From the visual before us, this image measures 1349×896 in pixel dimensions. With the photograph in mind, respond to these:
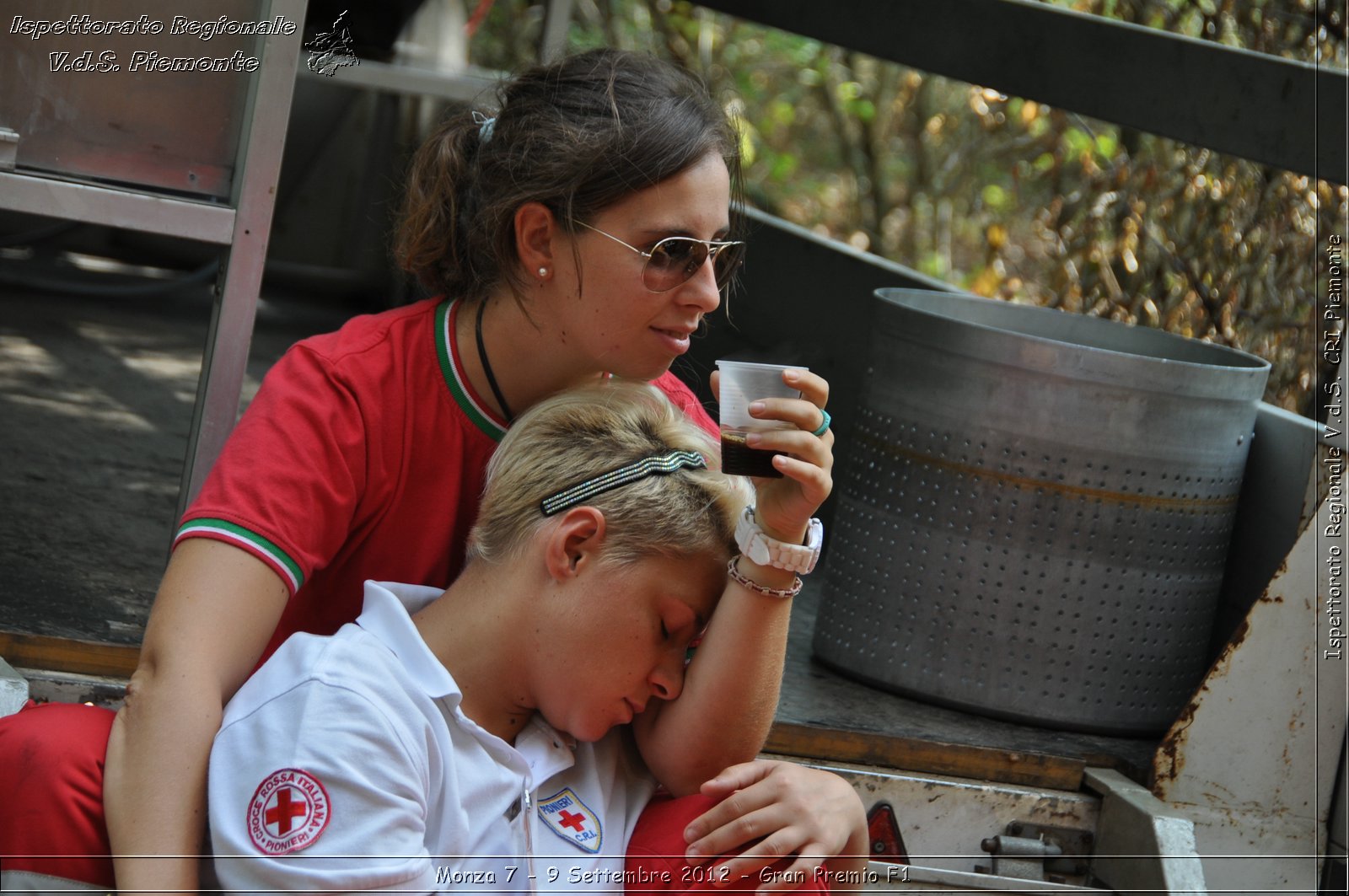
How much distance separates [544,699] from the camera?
74.1 inches

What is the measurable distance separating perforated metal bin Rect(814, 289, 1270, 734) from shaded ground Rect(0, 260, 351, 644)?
1632 millimetres

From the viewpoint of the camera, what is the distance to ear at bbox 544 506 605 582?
72.2 inches

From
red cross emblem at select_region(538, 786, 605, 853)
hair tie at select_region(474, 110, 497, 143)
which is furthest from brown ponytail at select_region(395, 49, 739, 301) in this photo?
red cross emblem at select_region(538, 786, 605, 853)

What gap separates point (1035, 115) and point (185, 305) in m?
4.40

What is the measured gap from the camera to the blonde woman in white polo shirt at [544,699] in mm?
1612

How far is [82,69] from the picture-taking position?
223 centimetres

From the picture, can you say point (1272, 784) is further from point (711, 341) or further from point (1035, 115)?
point (1035, 115)

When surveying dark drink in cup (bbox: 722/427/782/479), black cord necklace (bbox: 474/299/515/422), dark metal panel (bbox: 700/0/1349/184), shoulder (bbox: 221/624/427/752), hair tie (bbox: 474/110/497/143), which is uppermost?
dark metal panel (bbox: 700/0/1349/184)

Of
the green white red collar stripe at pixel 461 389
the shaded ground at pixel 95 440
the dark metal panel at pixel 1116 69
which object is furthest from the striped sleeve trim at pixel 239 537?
the dark metal panel at pixel 1116 69

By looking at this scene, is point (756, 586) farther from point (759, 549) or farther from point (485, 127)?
point (485, 127)

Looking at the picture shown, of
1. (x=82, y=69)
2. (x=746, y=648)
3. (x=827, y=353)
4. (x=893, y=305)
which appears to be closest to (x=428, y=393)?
(x=746, y=648)

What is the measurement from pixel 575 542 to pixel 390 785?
1.35ft

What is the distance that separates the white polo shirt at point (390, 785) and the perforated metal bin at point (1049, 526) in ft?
3.91

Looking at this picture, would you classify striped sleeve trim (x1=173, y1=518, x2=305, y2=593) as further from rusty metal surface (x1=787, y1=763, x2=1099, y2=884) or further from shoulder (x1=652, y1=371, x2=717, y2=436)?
rusty metal surface (x1=787, y1=763, x2=1099, y2=884)
